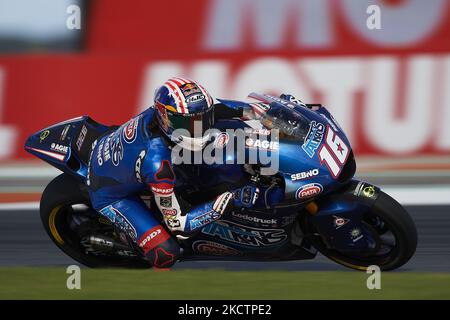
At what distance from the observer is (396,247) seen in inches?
269

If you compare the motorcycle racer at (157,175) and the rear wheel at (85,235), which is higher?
the motorcycle racer at (157,175)

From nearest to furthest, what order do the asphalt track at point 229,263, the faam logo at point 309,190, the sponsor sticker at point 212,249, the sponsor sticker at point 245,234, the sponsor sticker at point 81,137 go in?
the faam logo at point 309,190 < the sponsor sticker at point 245,234 < the sponsor sticker at point 212,249 < the sponsor sticker at point 81,137 < the asphalt track at point 229,263

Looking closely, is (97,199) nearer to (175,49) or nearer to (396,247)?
(396,247)

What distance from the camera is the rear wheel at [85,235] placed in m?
7.42

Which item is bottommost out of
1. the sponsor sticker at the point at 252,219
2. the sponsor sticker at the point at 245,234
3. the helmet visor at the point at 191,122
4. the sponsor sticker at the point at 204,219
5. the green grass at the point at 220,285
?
the green grass at the point at 220,285

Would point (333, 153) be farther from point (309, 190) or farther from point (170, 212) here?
point (170, 212)

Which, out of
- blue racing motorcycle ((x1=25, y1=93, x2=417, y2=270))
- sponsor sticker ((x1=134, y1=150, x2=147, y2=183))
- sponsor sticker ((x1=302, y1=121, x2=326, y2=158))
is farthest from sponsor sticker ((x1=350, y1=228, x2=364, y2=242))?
sponsor sticker ((x1=134, y1=150, x2=147, y2=183))

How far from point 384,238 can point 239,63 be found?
4.55 metres

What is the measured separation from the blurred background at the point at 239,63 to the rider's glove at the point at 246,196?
13.6 ft

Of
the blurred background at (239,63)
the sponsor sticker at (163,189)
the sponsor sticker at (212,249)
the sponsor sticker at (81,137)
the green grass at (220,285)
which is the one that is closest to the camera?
the green grass at (220,285)

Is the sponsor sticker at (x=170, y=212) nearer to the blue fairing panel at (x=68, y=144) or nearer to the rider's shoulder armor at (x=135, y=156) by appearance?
the rider's shoulder armor at (x=135, y=156)

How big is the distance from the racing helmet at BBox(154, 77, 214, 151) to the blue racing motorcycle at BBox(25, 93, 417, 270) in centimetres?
14

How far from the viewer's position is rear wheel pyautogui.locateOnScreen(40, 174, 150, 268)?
7.42m

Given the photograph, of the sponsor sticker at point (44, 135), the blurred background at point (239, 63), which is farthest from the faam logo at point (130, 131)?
the blurred background at point (239, 63)
